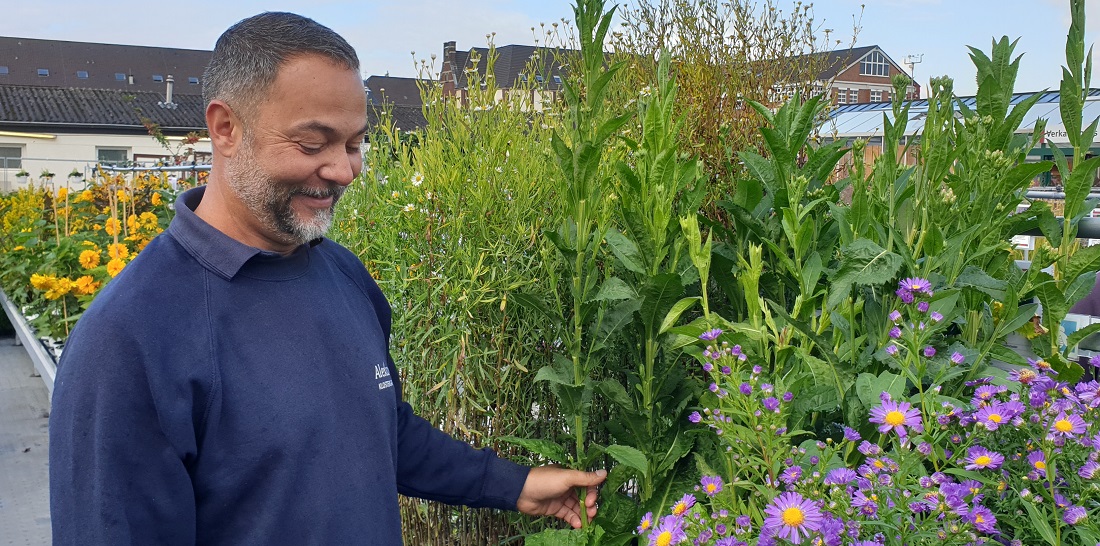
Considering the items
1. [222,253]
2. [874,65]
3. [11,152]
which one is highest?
[874,65]

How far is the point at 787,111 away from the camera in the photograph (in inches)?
77.5

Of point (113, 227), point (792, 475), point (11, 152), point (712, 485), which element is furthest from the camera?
point (11, 152)

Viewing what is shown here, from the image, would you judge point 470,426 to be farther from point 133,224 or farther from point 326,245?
point 133,224

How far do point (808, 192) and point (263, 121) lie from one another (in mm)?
1101

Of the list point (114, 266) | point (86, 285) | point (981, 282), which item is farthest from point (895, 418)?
point (86, 285)

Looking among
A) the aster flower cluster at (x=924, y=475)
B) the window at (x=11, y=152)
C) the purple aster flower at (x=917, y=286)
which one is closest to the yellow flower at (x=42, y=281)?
the aster flower cluster at (x=924, y=475)

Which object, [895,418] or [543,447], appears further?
[543,447]

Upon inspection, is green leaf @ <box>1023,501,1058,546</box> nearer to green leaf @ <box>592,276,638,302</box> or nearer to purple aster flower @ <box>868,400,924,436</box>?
purple aster flower @ <box>868,400,924,436</box>

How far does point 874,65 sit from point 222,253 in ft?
246

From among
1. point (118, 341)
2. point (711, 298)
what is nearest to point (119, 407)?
point (118, 341)

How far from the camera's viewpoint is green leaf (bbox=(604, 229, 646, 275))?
6.06 feet

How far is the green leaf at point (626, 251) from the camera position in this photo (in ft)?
6.06

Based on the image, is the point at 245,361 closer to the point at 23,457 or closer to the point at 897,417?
the point at 897,417

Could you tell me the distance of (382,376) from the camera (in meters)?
1.80
